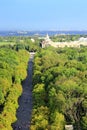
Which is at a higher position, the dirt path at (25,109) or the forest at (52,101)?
the forest at (52,101)

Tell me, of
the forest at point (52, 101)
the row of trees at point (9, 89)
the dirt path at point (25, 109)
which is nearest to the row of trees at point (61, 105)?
the forest at point (52, 101)

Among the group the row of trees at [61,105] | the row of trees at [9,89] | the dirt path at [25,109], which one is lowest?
the dirt path at [25,109]

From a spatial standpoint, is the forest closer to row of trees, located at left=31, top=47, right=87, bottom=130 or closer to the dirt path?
row of trees, located at left=31, top=47, right=87, bottom=130

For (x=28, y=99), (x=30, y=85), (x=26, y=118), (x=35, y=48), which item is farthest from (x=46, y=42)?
(x=26, y=118)

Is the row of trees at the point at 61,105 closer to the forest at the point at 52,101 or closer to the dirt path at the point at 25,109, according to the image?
the forest at the point at 52,101

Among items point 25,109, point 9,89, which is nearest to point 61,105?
point 25,109

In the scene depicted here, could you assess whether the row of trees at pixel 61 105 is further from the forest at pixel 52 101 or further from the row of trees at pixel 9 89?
the row of trees at pixel 9 89

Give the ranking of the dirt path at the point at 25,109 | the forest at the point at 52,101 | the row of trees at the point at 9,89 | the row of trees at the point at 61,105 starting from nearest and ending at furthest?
1. the row of trees at the point at 61,105
2. the forest at the point at 52,101
3. the row of trees at the point at 9,89
4. the dirt path at the point at 25,109

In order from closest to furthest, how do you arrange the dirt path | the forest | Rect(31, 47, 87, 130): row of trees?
Rect(31, 47, 87, 130): row of trees, the forest, the dirt path

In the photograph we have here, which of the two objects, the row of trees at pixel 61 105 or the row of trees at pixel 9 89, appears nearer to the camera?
the row of trees at pixel 61 105

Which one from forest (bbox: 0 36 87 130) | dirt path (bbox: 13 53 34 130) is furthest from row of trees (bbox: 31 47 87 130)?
dirt path (bbox: 13 53 34 130)

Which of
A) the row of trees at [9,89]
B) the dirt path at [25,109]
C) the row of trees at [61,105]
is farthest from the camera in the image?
the dirt path at [25,109]
